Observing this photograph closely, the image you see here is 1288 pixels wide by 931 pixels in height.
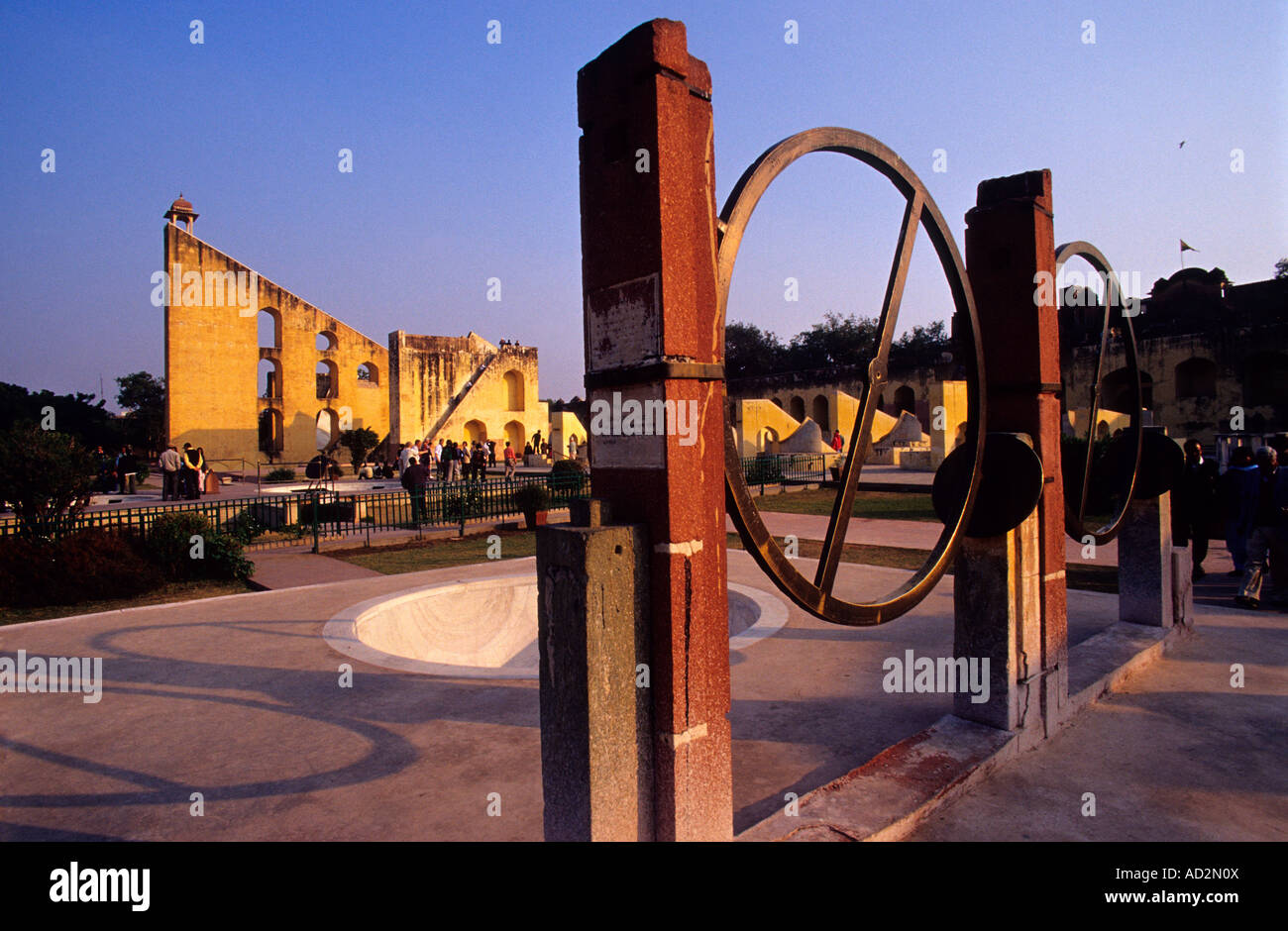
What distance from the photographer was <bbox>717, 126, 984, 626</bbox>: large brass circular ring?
2135 mm

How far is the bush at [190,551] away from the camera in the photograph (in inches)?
314

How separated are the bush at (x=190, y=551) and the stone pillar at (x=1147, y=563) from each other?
8319mm

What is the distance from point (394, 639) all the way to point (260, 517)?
5908mm

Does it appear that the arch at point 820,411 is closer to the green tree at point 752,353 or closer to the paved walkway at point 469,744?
the green tree at point 752,353

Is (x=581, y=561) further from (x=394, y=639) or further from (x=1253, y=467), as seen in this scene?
(x=1253, y=467)

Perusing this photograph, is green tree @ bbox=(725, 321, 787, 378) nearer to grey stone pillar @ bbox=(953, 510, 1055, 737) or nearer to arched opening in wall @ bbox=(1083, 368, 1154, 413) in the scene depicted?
arched opening in wall @ bbox=(1083, 368, 1154, 413)

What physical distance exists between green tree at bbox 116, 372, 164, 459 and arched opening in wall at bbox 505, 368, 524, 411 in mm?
15056

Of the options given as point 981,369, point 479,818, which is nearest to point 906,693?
point 981,369

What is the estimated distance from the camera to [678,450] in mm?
1950

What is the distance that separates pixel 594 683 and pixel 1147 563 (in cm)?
467

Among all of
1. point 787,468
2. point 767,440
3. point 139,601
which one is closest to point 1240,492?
point 139,601

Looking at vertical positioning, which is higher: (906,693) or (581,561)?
(581,561)

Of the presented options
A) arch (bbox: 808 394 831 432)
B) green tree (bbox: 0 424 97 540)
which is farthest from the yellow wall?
arch (bbox: 808 394 831 432)

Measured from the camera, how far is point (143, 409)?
3881cm
